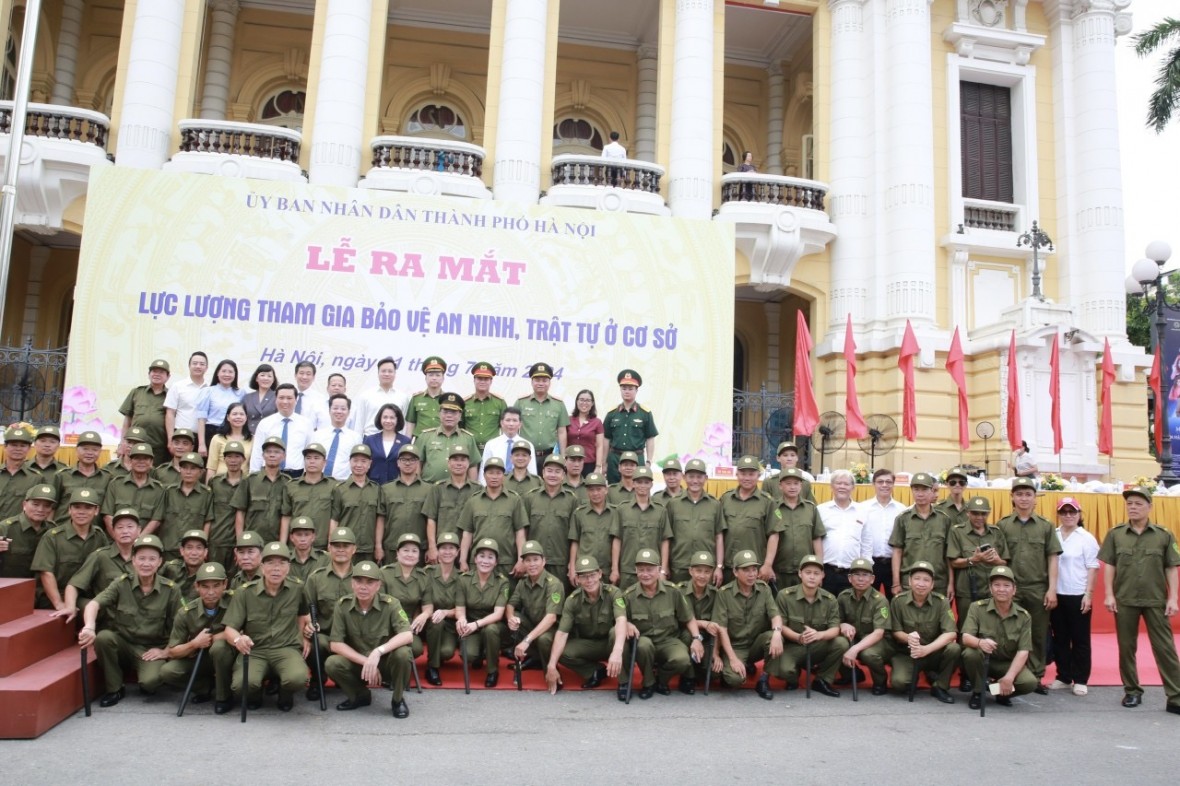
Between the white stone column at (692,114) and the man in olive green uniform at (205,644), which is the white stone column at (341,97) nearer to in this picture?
the white stone column at (692,114)

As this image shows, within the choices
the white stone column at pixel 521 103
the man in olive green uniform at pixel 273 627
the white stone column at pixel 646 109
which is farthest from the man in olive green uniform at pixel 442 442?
the white stone column at pixel 646 109

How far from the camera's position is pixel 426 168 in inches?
592

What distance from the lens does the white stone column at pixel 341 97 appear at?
1484cm

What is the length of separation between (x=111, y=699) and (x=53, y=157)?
37.9 ft

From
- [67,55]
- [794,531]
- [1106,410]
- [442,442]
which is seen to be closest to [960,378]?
[1106,410]

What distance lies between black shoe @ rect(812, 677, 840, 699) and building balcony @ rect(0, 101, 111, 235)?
531 inches

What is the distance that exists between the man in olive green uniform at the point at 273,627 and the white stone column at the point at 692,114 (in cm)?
1109

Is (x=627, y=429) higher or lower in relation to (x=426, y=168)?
lower

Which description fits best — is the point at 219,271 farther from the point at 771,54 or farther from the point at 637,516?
the point at 771,54

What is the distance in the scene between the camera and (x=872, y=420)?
15.6m

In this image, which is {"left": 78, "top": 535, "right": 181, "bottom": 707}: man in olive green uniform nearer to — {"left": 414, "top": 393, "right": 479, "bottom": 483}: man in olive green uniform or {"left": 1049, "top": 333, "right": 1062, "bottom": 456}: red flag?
{"left": 414, "top": 393, "right": 479, "bottom": 483}: man in olive green uniform

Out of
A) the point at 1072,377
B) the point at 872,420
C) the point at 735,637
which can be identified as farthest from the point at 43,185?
the point at 1072,377

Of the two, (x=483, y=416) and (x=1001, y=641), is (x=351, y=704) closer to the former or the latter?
(x=483, y=416)

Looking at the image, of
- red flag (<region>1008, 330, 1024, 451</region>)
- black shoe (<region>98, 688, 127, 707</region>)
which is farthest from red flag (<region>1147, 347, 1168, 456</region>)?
black shoe (<region>98, 688, 127, 707</region>)
